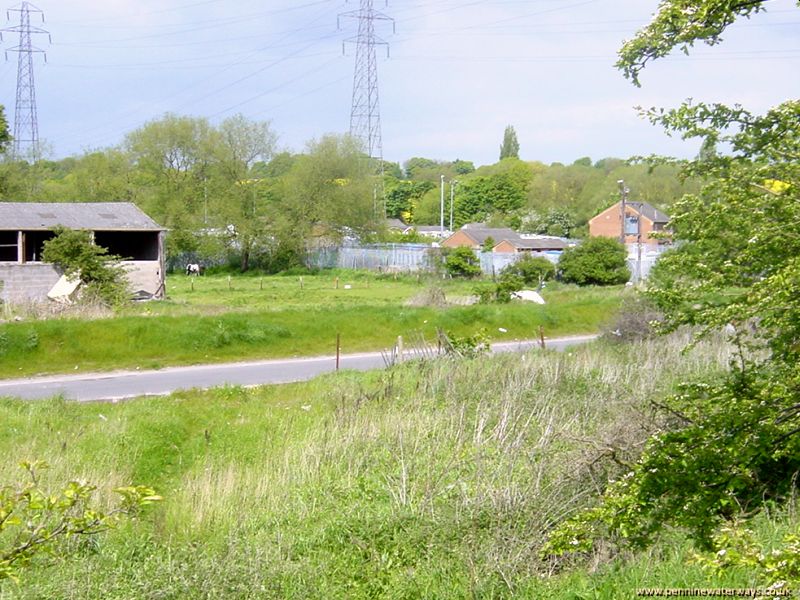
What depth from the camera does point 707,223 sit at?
741 centimetres

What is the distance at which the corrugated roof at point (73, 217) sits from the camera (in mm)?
33719

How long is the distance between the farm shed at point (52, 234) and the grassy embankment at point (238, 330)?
12.6 feet

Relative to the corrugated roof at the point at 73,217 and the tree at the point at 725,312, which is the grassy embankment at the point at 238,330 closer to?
the corrugated roof at the point at 73,217

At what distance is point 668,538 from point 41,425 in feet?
32.1

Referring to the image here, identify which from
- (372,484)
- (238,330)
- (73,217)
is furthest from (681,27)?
(73,217)

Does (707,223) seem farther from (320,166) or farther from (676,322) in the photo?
(320,166)

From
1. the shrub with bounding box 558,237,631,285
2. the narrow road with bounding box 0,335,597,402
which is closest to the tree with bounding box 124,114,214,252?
the shrub with bounding box 558,237,631,285

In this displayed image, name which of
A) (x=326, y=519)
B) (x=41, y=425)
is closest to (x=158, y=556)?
(x=326, y=519)

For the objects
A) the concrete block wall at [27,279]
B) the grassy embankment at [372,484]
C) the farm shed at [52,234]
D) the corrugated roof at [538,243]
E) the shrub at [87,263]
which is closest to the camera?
the grassy embankment at [372,484]

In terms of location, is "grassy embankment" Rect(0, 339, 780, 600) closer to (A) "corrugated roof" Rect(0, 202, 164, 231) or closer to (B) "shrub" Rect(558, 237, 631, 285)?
(A) "corrugated roof" Rect(0, 202, 164, 231)

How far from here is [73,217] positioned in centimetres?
3556

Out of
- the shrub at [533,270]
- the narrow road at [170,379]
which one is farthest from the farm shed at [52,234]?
the shrub at [533,270]

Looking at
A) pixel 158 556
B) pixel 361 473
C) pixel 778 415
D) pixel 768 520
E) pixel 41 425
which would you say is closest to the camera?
pixel 778 415

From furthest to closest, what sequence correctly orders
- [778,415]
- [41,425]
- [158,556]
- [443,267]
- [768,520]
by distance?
[443,267]
[41,425]
[158,556]
[768,520]
[778,415]
